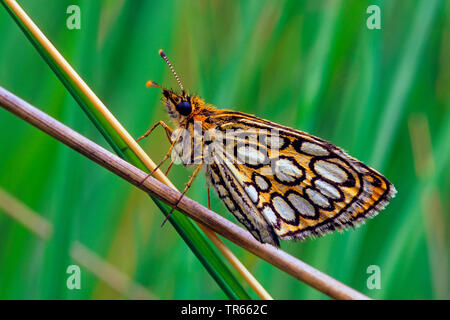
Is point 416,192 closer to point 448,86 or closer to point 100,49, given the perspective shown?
point 448,86

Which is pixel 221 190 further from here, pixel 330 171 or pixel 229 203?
pixel 330 171

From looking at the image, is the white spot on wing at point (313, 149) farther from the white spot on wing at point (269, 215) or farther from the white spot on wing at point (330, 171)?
the white spot on wing at point (269, 215)

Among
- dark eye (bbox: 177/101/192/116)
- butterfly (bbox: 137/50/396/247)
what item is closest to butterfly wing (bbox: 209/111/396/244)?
butterfly (bbox: 137/50/396/247)

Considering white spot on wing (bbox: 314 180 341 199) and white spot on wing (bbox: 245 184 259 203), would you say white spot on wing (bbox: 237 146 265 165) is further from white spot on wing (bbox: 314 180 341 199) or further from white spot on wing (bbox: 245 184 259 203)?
white spot on wing (bbox: 314 180 341 199)

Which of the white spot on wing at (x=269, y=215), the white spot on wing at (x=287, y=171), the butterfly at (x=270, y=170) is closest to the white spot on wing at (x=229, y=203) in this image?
the butterfly at (x=270, y=170)

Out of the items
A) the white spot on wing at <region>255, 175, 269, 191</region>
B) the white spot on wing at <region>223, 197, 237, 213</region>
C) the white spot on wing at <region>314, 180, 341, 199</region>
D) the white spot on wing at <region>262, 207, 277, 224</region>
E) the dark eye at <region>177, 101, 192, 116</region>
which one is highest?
the dark eye at <region>177, 101, 192, 116</region>

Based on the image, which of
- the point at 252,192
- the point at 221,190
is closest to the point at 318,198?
the point at 252,192

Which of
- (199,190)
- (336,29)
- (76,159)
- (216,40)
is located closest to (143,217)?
(199,190)
